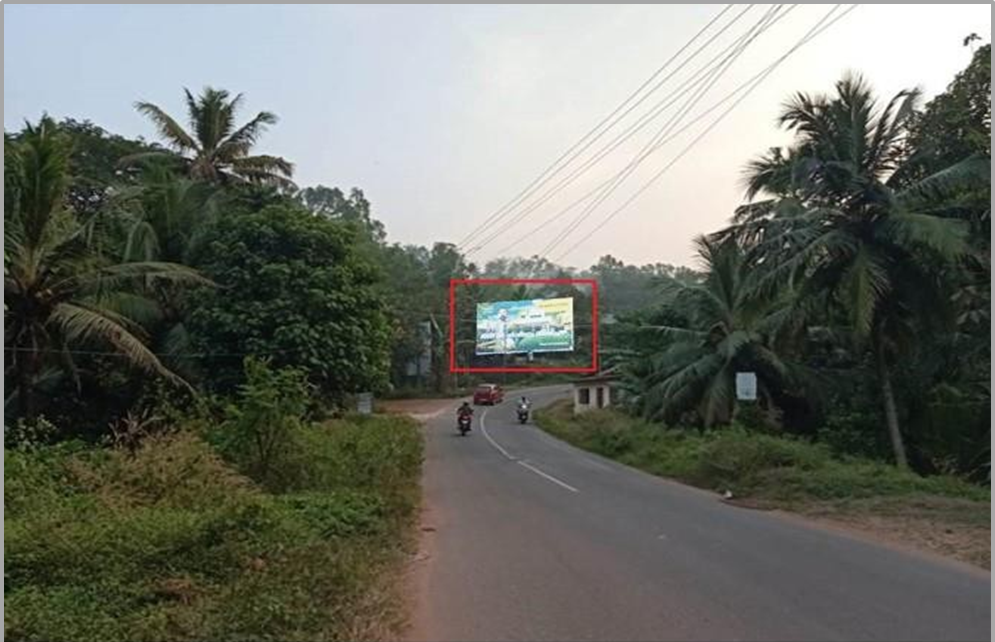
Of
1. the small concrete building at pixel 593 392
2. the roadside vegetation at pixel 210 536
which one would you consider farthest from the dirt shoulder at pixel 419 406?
the roadside vegetation at pixel 210 536

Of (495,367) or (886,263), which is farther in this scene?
(495,367)

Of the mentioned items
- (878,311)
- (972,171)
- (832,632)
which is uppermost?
(972,171)

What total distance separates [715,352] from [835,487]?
12.2m

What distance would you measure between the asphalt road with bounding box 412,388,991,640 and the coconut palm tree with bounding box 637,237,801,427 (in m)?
11.4

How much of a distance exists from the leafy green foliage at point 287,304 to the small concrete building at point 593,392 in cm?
2672

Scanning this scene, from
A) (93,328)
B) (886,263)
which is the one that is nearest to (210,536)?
(93,328)

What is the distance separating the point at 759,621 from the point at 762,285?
1433cm

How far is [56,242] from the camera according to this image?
61.5 feet

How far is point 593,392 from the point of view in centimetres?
5362

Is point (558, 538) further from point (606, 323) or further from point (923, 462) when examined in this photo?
point (606, 323)

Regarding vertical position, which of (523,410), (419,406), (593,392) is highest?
(593,392)

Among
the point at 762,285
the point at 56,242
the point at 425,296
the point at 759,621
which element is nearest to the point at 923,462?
the point at 762,285

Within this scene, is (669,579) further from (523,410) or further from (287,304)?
(523,410)

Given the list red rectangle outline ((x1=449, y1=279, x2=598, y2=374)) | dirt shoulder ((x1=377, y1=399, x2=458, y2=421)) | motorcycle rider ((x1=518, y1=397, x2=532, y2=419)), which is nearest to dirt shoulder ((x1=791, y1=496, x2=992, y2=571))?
motorcycle rider ((x1=518, y1=397, x2=532, y2=419))
